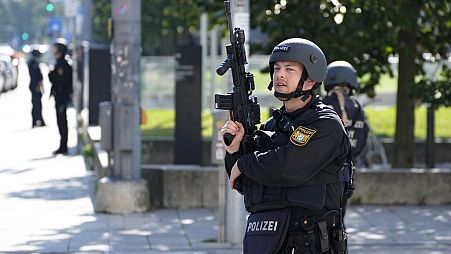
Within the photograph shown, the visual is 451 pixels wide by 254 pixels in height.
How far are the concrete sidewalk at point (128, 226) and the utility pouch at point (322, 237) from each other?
13.4 ft

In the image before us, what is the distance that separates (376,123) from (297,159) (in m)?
16.8

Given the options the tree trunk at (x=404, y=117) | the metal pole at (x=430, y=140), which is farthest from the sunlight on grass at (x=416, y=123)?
the metal pole at (x=430, y=140)

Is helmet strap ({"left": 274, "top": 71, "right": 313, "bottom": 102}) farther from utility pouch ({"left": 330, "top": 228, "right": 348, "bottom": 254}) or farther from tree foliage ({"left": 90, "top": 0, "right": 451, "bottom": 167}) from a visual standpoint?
tree foliage ({"left": 90, "top": 0, "right": 451, "bottom": 167})

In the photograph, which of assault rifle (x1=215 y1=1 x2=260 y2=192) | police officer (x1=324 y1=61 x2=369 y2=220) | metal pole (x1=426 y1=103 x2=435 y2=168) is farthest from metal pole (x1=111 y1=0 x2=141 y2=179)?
assault rifle (x1=215 y1=1 x2=260 y2=192)

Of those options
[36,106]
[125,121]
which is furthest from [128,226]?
[36,106]

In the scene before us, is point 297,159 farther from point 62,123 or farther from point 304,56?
point 62,123

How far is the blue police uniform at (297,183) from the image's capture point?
532cm

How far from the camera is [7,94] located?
125 feet

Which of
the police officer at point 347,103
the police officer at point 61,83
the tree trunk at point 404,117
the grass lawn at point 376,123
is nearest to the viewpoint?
the police officer at point 347,103

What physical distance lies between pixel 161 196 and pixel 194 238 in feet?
5.74

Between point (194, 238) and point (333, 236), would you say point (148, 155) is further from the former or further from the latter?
point (333, 236)

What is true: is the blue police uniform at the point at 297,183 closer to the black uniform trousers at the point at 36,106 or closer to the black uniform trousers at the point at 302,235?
the black uniform trousers at the point at 302,235

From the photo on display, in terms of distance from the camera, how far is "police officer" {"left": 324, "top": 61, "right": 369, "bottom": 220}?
897 cm

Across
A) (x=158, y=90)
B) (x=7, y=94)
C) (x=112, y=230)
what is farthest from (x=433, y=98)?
(x=7, y=94)
